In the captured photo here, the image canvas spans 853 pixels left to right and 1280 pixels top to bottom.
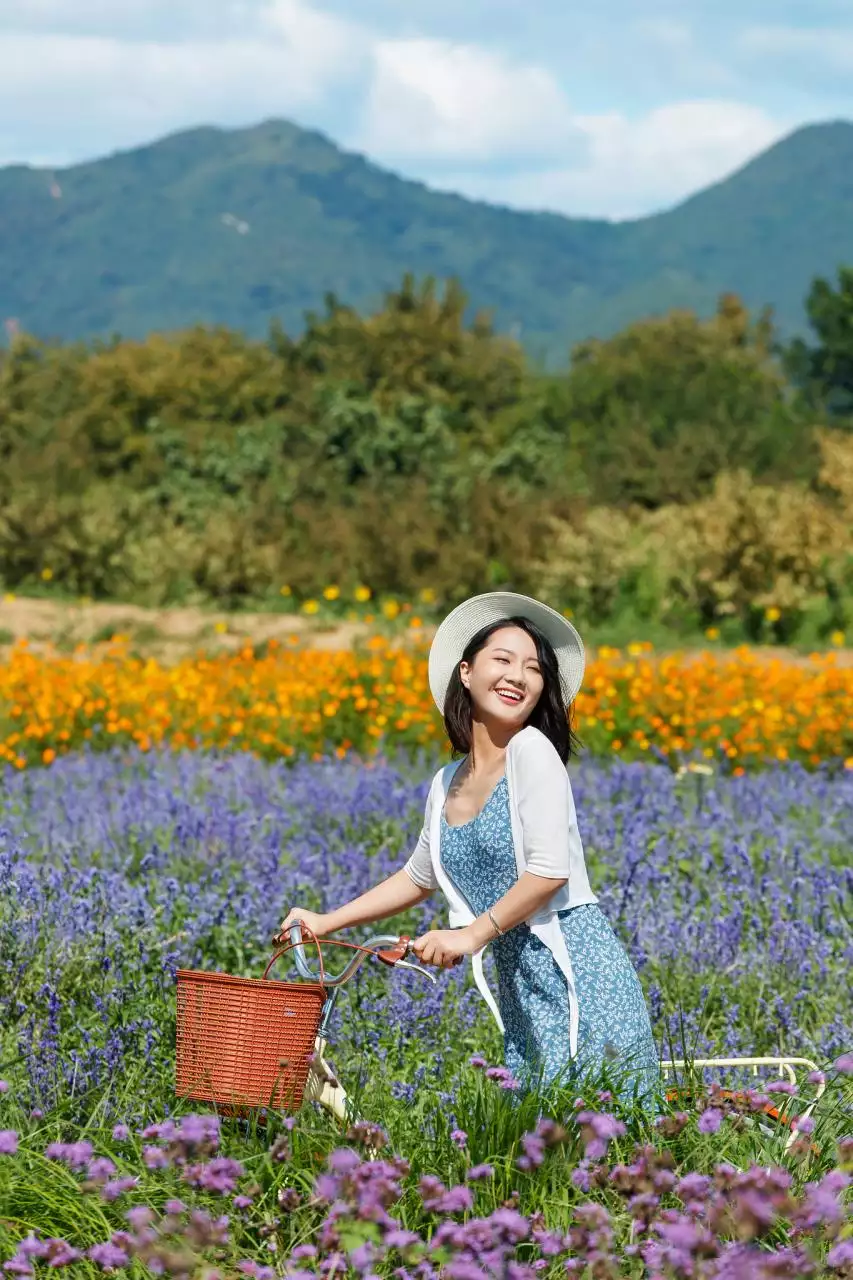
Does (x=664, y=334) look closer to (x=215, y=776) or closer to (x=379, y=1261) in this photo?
(x=215, y=776)

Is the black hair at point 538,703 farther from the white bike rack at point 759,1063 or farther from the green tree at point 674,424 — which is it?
the green tree at point 674,424

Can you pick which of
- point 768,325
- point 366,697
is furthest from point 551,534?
point 768,325

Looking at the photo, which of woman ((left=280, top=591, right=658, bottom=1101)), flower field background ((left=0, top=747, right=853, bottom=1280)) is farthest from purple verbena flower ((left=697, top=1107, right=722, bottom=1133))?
woman ((left=280, top=591, right=658, bottom=1101))

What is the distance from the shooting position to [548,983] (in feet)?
9.27

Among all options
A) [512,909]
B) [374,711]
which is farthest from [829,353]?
[512,909]

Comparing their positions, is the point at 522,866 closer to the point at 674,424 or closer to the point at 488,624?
the point at 488,624

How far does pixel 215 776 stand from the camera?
597 centimetres

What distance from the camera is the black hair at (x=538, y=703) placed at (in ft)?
9.88

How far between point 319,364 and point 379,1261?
859 inches

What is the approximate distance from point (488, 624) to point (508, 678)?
0.54ft

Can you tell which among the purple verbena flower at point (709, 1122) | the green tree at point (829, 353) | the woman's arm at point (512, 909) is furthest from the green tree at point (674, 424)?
the purple verbena flower at point (709, 1122)

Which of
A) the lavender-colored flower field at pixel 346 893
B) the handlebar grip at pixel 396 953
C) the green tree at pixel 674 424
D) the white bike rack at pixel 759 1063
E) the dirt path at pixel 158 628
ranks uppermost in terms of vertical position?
the green tree at pixel 674 424

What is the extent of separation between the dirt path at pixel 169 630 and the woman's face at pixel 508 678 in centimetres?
763

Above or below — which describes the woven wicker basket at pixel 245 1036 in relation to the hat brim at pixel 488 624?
below
